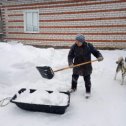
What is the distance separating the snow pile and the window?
9.38 meters

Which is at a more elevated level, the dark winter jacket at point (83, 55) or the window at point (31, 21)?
the window at point (31, 21)

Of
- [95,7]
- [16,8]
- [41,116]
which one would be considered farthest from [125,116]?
[16,8]

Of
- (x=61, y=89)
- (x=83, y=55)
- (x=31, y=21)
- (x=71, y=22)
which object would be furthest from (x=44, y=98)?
(x=31, y=21)

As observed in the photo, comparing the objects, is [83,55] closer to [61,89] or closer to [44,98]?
[61,89]

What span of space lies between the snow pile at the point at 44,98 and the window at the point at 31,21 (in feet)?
30.8

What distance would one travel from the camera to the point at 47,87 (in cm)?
615

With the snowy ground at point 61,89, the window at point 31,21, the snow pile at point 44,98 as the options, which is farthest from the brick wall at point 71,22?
the snow pile at point 44,98

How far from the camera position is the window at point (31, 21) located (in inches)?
545

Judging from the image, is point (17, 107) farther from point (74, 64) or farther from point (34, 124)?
point (74, 64)

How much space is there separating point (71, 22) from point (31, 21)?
9.15 feet

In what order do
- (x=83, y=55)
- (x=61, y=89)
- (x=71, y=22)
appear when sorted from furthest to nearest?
(x=71, y=22) → (x=61, y=89) → (x=83, y=55)

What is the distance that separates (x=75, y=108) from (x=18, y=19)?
10.6 m

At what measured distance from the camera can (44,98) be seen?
15.6ft

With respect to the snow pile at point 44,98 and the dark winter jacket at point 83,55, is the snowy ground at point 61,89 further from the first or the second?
the dark winter jacket at point 83,55
